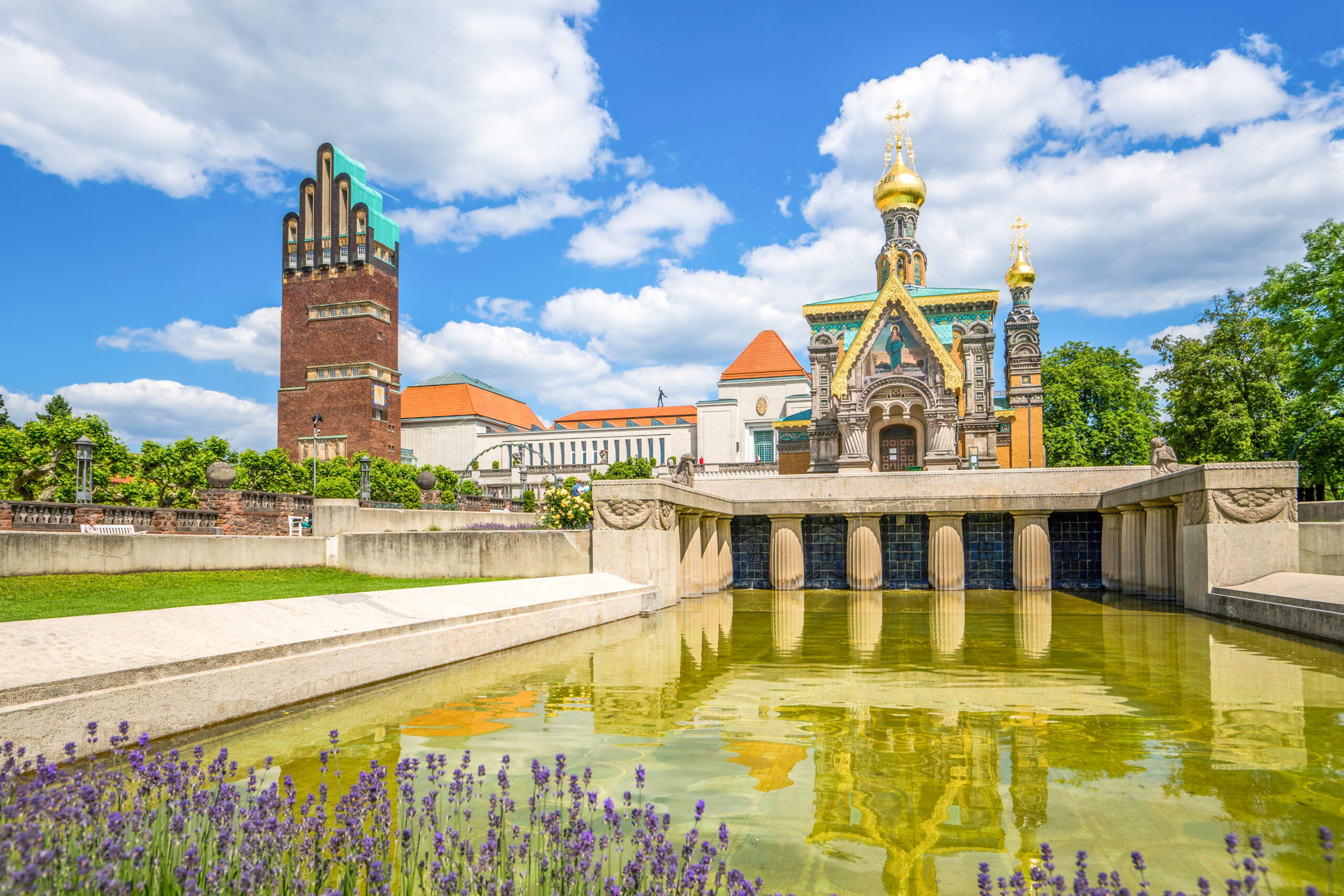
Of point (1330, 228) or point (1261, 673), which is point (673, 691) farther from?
point (1330, 228)

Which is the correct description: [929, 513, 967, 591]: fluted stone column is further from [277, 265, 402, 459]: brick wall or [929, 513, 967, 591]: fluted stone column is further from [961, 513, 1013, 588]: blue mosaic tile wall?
[277, 265, 402, 459]: brick wall

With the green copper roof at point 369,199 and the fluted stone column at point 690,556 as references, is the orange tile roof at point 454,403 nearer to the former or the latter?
the green copper roof at point 369,199

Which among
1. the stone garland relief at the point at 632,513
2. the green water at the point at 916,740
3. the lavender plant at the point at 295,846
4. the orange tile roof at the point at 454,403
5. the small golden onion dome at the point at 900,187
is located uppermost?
the small golden onion dome at the point at 900,187

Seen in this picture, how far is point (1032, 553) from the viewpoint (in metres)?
26.5

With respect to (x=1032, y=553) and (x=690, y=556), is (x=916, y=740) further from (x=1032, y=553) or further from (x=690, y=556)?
(x=1032, y=553)

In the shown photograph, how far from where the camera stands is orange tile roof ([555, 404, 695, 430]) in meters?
109

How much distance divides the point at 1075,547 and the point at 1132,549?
14.7 feet

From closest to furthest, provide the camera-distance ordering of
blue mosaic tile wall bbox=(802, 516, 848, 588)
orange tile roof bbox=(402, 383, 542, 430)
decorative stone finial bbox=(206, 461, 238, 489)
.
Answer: decorative stone finial bbox=(206, 461, 238, 489)
blue mosaic tile wall bbox=(802, 516, 848, 588)
orange tile roof bbox=(402, 383, 542, 430)

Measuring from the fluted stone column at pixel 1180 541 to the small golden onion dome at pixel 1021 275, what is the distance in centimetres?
5582

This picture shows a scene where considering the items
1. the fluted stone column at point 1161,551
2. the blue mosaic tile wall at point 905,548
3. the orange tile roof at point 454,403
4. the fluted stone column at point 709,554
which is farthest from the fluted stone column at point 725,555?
the orange tile roof at point 454,403

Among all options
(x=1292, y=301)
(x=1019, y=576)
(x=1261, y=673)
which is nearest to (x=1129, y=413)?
(x=1292, y=301)

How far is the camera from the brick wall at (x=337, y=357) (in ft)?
264

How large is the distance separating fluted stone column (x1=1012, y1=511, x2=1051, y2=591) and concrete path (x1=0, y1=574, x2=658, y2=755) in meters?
18.8

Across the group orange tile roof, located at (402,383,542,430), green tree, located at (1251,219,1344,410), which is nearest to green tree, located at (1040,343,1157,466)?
green tree, located at (1251,219,1344,410)
